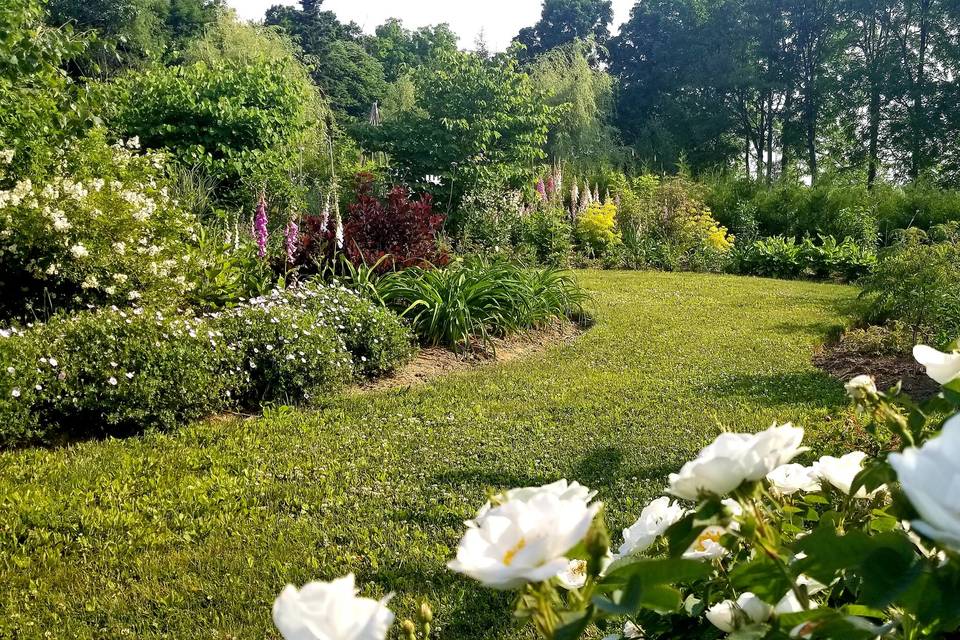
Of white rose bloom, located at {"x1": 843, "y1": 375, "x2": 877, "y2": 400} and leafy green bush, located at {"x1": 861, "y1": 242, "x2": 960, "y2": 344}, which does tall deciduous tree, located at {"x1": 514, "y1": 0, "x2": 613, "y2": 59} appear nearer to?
leafy green bush, located at {"x1": 861, "y1": 242, "x2": 960, "y2": 344}

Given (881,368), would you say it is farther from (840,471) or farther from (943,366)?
(943,366)

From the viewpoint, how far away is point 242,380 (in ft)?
15.0

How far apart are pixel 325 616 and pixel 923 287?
607cm

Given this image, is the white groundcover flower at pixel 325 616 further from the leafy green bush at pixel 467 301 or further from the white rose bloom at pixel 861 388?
the leafy green bush at pixel 467 301

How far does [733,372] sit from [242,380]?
3.45 metres

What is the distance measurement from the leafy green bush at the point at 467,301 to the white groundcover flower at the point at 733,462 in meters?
5.15

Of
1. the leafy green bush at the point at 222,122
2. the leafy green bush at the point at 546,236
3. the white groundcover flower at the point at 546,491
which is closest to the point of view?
the white groundcover flower at the point at 546,491

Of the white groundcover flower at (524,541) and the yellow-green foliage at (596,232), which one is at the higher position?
the white groundcover flower at (524,541)

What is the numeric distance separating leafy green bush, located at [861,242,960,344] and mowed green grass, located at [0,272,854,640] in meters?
0.89

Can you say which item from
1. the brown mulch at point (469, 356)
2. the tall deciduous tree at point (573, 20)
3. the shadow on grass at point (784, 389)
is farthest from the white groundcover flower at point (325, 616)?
the tall deciduous tree at point (573, 20)

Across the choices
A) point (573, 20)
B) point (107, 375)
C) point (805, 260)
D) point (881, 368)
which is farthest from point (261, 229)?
point (573, 20)

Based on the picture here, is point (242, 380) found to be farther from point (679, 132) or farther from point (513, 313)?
point (679, 132)

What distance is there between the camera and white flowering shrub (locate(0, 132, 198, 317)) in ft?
16.0

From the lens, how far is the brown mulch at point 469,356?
5434mm
